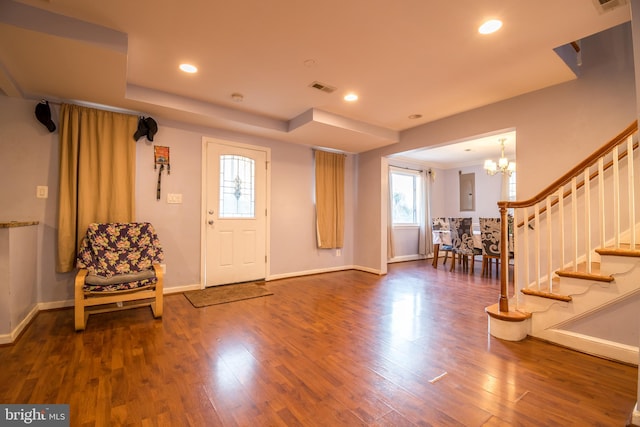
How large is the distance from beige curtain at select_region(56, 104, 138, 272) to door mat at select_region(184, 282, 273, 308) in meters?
1.24

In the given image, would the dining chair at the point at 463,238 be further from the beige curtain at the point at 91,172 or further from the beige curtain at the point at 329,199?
the beige curtain at the point at 91,172

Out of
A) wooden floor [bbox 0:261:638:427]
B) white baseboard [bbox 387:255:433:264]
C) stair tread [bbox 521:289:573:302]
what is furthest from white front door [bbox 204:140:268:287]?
stair tread [bbox 521:289:573:302]

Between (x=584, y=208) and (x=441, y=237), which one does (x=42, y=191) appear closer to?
(x=584, y=208)

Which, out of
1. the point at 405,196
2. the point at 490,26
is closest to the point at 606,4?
the point at 490,26

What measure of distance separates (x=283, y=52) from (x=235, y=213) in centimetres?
246

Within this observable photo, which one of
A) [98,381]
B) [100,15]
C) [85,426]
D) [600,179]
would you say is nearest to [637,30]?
[600,179]

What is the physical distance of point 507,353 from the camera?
7.11 feet

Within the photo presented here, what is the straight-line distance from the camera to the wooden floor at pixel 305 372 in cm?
148

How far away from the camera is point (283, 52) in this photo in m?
2.47

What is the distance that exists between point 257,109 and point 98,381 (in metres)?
3.19

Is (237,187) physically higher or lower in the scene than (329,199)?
higher

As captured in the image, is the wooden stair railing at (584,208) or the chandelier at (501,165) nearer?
the wooden stair railing at (584,208)

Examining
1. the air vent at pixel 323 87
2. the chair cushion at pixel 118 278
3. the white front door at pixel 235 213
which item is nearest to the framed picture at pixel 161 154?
the white front door at pixel 235 213

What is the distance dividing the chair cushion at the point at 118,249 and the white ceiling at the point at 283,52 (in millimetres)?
1411
